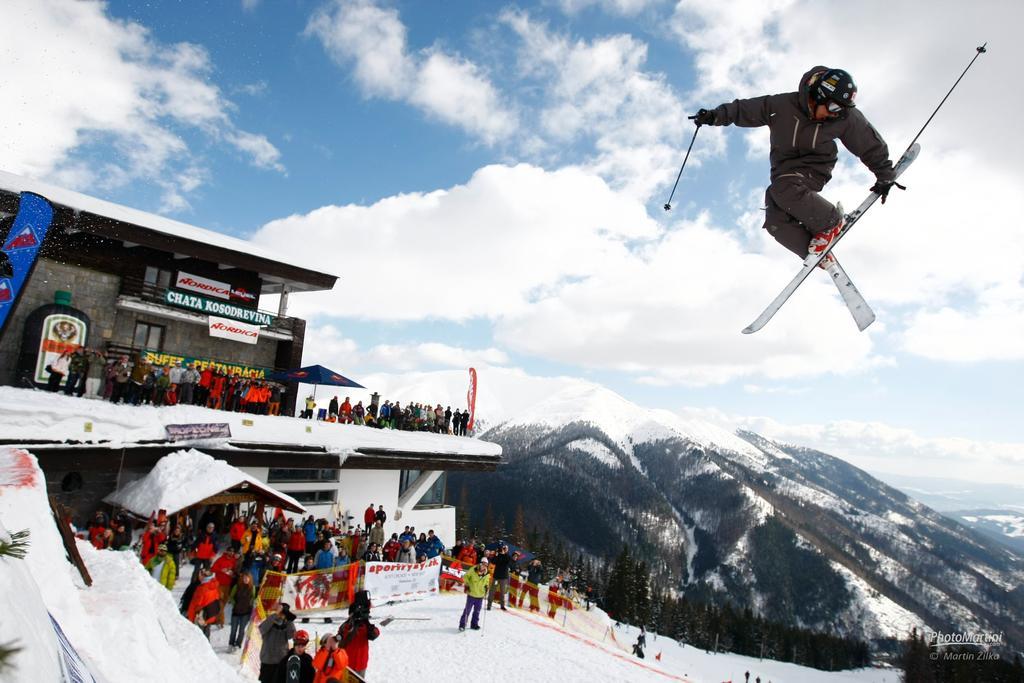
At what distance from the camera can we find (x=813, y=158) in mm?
5477

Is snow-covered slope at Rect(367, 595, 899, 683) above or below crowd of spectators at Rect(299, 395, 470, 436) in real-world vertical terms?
below

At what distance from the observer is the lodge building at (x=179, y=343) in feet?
54.2

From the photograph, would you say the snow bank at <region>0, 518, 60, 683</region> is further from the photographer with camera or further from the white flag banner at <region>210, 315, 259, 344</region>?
the white flag banner at <region>210, 315, 259, 344</region>

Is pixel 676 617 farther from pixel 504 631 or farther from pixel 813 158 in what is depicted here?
pixel 813 158

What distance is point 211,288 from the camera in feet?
77.7

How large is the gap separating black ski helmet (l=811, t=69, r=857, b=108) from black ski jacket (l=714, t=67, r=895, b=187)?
12 centimetres

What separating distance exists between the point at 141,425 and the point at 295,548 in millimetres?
6164

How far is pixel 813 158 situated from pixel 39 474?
7566mm

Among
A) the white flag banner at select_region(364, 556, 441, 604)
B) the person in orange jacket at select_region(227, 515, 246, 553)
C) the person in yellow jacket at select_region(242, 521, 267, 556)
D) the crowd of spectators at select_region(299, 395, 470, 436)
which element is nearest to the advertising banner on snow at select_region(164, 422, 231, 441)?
the crowd of spectators at select_region(299, 395, 470, 436)

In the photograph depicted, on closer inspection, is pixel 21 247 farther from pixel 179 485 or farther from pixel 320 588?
Result: pixel 320 588

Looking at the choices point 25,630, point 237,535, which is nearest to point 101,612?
point 25,630

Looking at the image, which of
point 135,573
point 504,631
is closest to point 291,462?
point 504,631

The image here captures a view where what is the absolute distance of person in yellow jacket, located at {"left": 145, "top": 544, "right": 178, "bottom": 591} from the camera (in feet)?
37.8

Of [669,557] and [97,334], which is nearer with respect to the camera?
[97,334]
